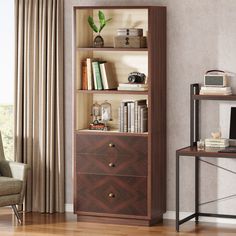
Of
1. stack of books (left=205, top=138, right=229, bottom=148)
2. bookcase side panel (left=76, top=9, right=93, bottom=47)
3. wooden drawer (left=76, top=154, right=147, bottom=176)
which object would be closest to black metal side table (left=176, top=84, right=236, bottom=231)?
stack of books (left=205, top=138, right=229, bottom=148)

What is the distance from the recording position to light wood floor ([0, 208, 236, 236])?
681cm

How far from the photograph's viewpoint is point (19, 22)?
25.0 feet

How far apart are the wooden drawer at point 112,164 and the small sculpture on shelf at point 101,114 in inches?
12.8

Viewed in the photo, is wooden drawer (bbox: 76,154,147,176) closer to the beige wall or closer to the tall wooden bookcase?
the tall wooden bookcase

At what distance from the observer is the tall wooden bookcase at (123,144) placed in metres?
7.00

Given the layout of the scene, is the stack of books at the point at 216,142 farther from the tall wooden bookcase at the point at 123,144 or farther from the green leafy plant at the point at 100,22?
the green leafy plant at the point at 100,22

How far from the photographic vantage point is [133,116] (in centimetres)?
709

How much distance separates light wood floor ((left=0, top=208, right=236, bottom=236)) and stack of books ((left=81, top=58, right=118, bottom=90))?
1.29m

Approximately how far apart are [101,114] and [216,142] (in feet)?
3.93

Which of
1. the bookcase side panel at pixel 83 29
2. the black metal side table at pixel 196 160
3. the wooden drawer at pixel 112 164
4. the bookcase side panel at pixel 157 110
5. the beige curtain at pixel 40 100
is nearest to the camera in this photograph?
the black metal side table at pixel 196 160

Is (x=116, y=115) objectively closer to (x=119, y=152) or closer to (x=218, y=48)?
(x=119, y=152)

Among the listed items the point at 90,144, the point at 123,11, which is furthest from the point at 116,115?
the point at 123,11

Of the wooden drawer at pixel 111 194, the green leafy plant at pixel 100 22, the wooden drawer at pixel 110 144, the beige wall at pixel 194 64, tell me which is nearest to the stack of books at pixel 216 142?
the beige wall at pixel 194 64

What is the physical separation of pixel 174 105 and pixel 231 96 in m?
0.66
